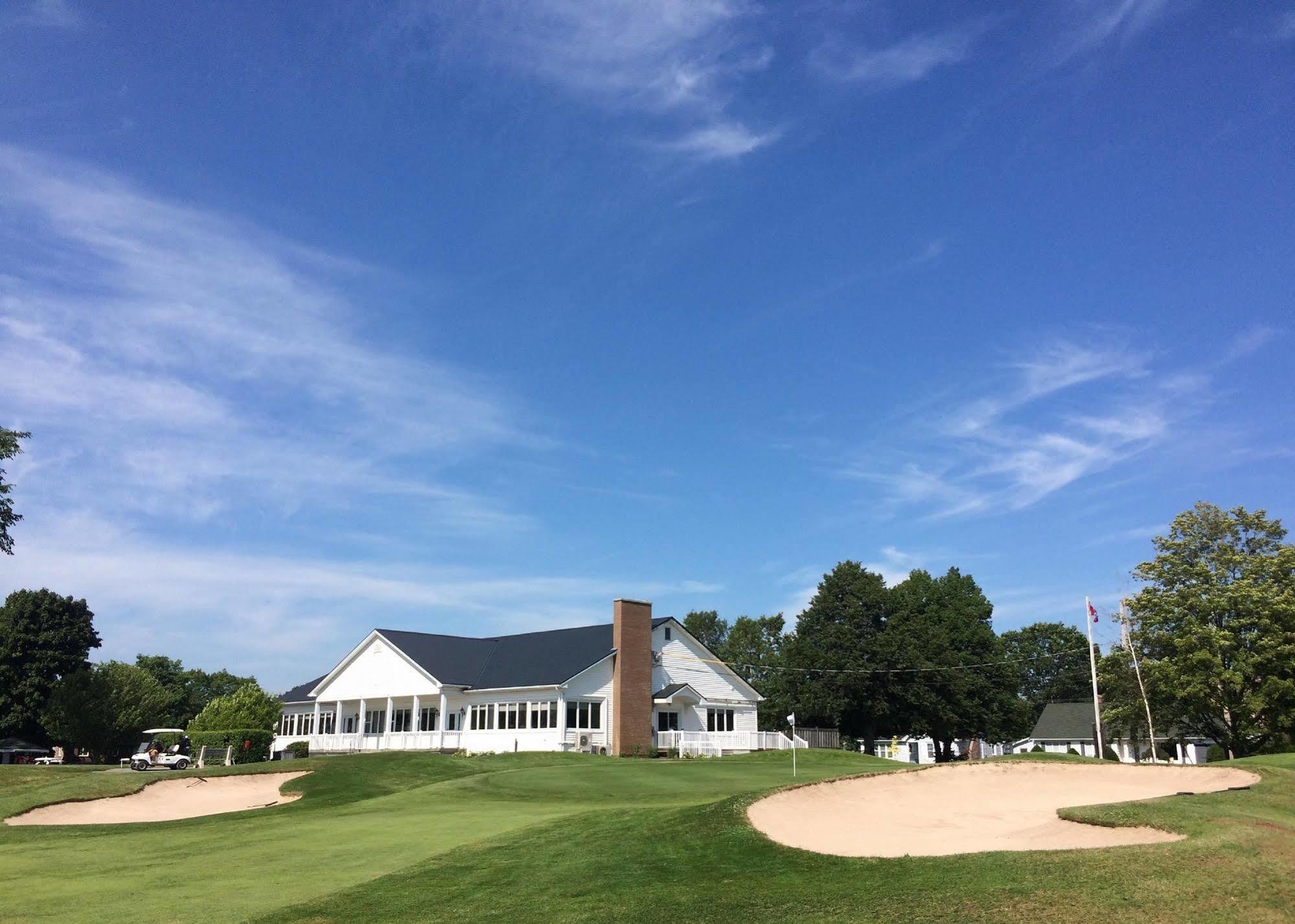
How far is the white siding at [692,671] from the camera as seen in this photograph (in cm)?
5334

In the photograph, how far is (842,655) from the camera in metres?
62.7

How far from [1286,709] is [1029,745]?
43.9 m

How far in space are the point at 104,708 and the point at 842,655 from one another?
4637cm

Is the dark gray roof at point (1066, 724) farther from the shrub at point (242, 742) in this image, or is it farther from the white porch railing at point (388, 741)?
the shrub at point (242, 742)

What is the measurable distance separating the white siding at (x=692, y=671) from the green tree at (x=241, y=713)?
20.7 m

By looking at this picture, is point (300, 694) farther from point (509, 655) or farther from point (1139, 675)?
point (1139, 675)

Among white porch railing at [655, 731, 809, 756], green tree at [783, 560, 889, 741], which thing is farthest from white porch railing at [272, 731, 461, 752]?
green tree at [783, 560, 889, 741]

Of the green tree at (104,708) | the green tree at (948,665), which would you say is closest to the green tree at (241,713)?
the green tree at (104,708)

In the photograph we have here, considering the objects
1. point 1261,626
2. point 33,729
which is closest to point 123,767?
point 33,729

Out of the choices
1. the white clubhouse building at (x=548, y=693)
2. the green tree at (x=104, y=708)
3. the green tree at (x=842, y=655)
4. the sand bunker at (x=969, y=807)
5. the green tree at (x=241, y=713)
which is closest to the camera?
the sand bunker at (x=969, y=807)

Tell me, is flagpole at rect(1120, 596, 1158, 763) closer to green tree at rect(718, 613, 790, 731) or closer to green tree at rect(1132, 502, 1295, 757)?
green tree at rect(1132, 502, 1295, 757)

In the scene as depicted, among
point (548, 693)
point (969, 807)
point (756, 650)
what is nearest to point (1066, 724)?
point (756, 650)

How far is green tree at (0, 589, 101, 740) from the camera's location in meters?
64.2

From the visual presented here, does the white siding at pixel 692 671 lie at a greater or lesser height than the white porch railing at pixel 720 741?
greater
